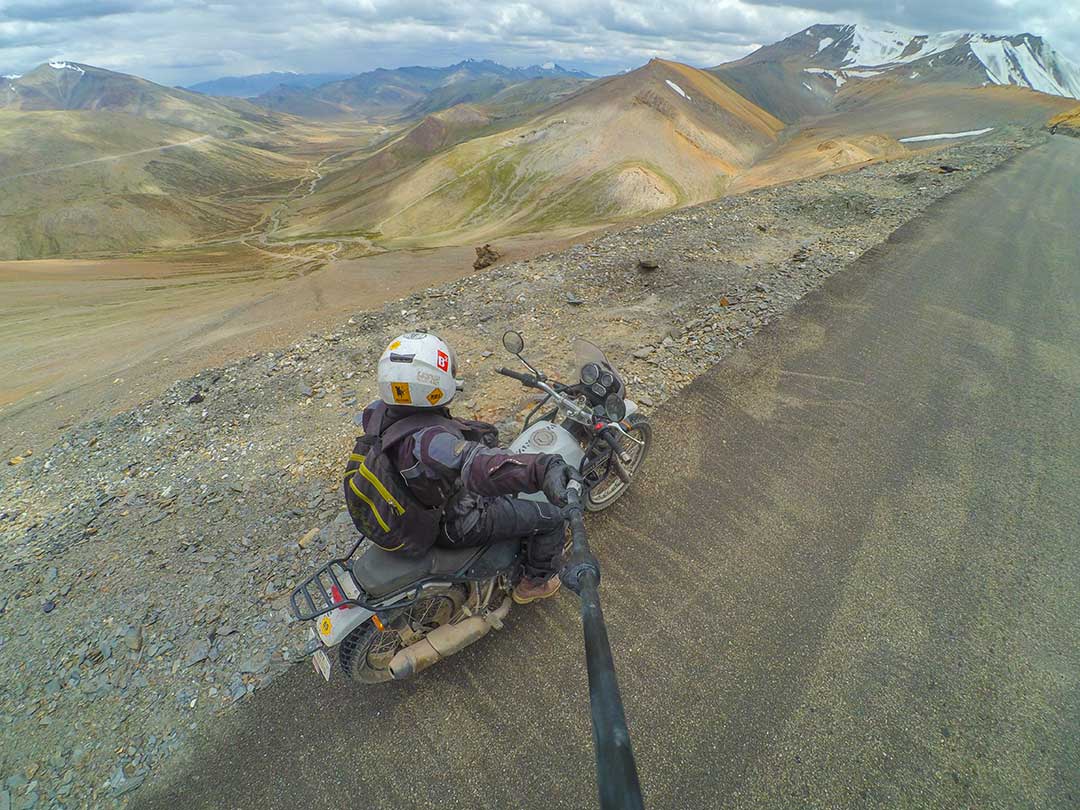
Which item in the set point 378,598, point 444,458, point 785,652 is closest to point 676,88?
point 785,652

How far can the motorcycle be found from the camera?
3.82m

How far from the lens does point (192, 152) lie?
198 metres

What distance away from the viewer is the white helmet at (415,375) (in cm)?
356

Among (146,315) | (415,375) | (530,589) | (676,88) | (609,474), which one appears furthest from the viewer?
(676,88)

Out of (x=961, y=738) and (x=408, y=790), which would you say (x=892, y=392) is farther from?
(x=408, y=790)

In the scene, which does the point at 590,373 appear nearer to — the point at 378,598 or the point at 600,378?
the point at 600,378

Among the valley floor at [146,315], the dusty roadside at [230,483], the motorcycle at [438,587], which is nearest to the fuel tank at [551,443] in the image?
the motorcycle at [438,587]

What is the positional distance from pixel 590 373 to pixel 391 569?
2.56 meters

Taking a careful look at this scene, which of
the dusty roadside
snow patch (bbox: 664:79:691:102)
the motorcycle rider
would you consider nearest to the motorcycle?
the motorcycle rider

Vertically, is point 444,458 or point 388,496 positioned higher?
point 444,458

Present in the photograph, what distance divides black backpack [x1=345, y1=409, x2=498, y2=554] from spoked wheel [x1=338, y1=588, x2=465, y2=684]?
0.70 m


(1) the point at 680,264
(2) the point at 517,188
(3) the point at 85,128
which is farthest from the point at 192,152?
(1) the point at 680,264

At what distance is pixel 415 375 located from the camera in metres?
3.57

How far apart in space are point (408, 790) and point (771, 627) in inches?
133
